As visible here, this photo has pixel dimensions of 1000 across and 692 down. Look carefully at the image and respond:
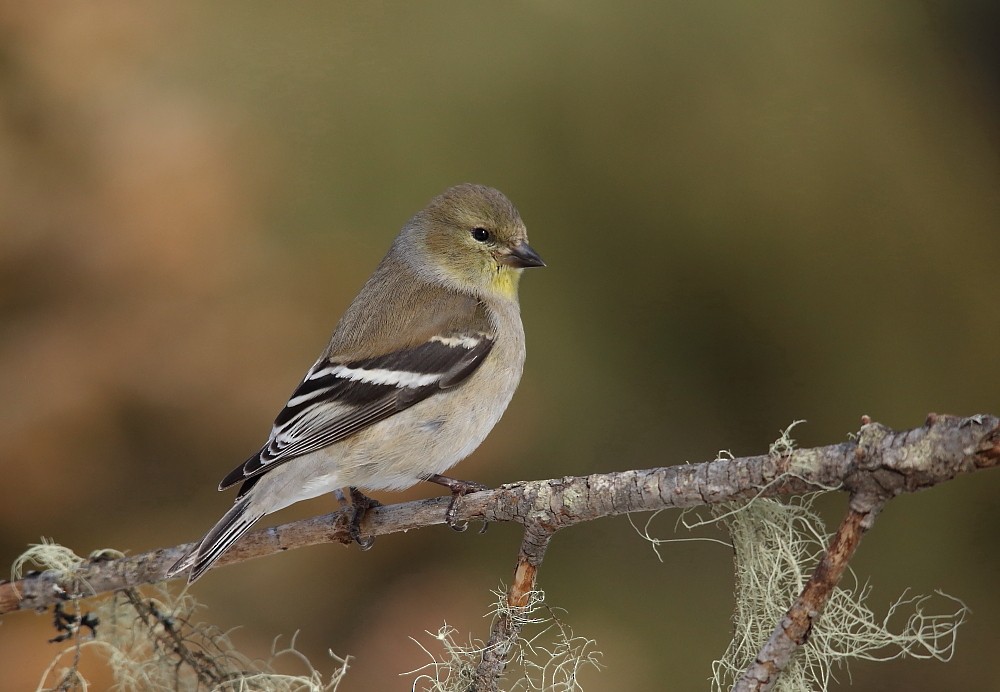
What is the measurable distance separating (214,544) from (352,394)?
0.64 meters

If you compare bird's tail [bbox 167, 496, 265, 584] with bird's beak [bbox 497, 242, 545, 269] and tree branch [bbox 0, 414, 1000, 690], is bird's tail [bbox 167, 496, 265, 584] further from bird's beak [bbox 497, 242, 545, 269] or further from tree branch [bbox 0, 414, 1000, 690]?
bird's beak [bbox 497, 242, 545, 269]

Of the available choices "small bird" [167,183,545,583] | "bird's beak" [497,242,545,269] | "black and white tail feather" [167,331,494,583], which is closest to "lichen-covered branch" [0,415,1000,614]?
"small bird" [167,183,545,583]

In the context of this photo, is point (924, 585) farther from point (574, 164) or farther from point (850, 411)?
point (574, 164)

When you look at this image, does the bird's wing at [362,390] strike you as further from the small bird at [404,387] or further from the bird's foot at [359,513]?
the bird's foot at [359,513]

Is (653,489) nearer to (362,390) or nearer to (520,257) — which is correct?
(362,390)

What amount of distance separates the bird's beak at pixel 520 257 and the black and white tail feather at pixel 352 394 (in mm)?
352

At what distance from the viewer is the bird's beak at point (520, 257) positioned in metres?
3.21

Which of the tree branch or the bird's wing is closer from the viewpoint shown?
the tree branch

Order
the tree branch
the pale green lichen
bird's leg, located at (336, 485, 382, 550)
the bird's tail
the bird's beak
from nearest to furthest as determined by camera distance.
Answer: the tree branch
the pale green lichen
the bird's tail
bird's leg, located at (336, 485, 382, 550)
the bird's beak

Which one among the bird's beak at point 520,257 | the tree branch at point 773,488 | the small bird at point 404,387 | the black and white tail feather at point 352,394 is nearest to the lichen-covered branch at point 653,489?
the tree branch at point 773,488

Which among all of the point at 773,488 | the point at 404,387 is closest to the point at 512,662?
the point at 773,488

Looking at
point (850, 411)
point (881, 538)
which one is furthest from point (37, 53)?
point (881, 538)

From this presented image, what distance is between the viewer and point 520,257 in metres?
3.25

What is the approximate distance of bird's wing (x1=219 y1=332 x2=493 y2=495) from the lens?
8.82ft
